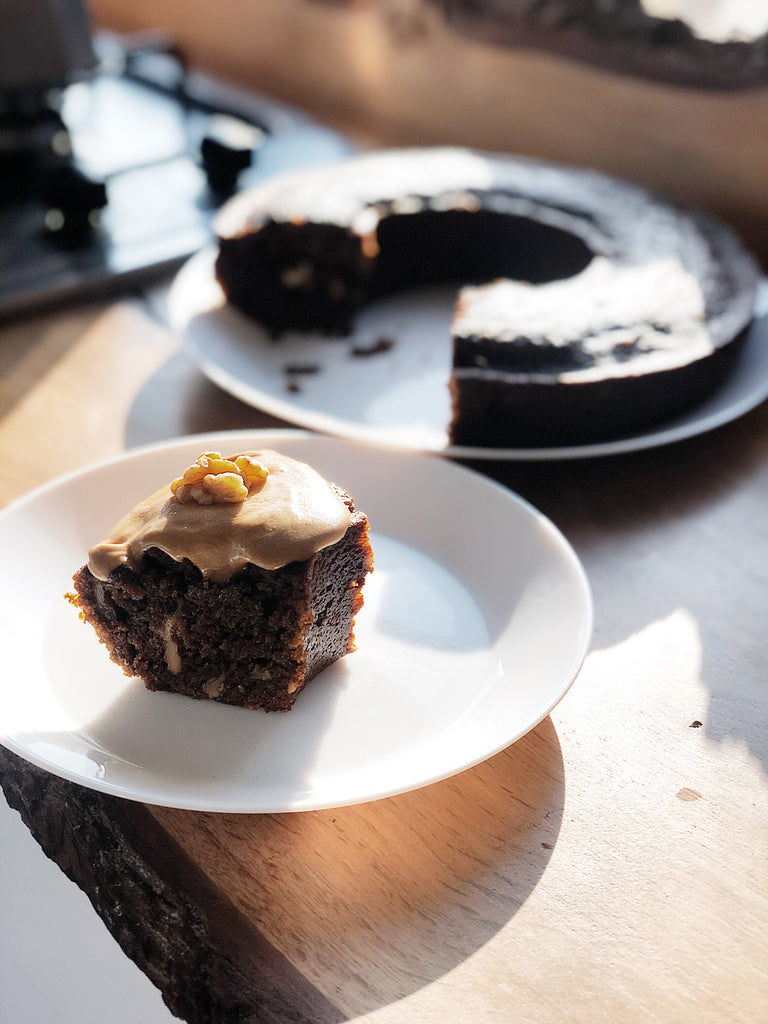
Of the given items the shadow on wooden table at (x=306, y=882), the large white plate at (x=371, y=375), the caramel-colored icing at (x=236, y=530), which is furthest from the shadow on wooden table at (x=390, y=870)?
the large white plate at (x=371, y=375)

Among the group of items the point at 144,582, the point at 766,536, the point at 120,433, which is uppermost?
the point at 144,582

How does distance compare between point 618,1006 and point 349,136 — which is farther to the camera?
point 349,136

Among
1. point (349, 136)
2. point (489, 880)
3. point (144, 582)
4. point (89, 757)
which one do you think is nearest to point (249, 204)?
point (349, 136)

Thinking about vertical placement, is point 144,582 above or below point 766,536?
above

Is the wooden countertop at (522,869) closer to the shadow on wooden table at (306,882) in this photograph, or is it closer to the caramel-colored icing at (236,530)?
the shadow on wooden table at (306,882)

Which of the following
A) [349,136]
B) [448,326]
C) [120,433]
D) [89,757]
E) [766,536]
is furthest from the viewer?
[349,136]

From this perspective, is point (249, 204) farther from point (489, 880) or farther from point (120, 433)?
point (489, 880)

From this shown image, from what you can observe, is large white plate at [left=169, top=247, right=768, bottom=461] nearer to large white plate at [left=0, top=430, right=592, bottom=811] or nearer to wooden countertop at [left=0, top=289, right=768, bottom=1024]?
large white plate at [left=0, top=430, right=592, bottom=811]

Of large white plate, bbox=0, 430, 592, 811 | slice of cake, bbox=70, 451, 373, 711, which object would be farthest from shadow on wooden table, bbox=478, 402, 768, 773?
slice of cake, bbox=70, 451, 373, 711
